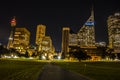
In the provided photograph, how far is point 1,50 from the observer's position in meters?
180

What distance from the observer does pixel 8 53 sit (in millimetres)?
196500

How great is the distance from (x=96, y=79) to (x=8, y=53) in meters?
185

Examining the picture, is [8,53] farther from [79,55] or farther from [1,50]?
[79,55]

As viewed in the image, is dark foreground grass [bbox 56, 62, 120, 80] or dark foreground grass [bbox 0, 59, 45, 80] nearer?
dark foreground grass [bbox 0, 59, 45, 80]

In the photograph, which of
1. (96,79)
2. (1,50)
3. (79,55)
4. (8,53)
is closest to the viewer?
(96,79)

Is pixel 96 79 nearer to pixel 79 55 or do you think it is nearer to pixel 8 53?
pixel 79 55

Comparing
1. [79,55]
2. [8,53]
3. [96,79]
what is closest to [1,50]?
[8,53]

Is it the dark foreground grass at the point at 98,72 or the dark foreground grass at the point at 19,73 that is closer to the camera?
the dark foreground grass at the point at 19,73

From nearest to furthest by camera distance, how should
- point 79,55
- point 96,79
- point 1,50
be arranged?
point 96,79
point 79,55
point 1,50

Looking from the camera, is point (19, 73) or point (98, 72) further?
point (98, 72)

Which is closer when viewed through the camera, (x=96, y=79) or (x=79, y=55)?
(x=96, y=79)

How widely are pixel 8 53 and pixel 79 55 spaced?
80286 millimetres

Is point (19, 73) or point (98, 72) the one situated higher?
point (19, 73)

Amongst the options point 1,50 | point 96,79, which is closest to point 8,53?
point 1,50
